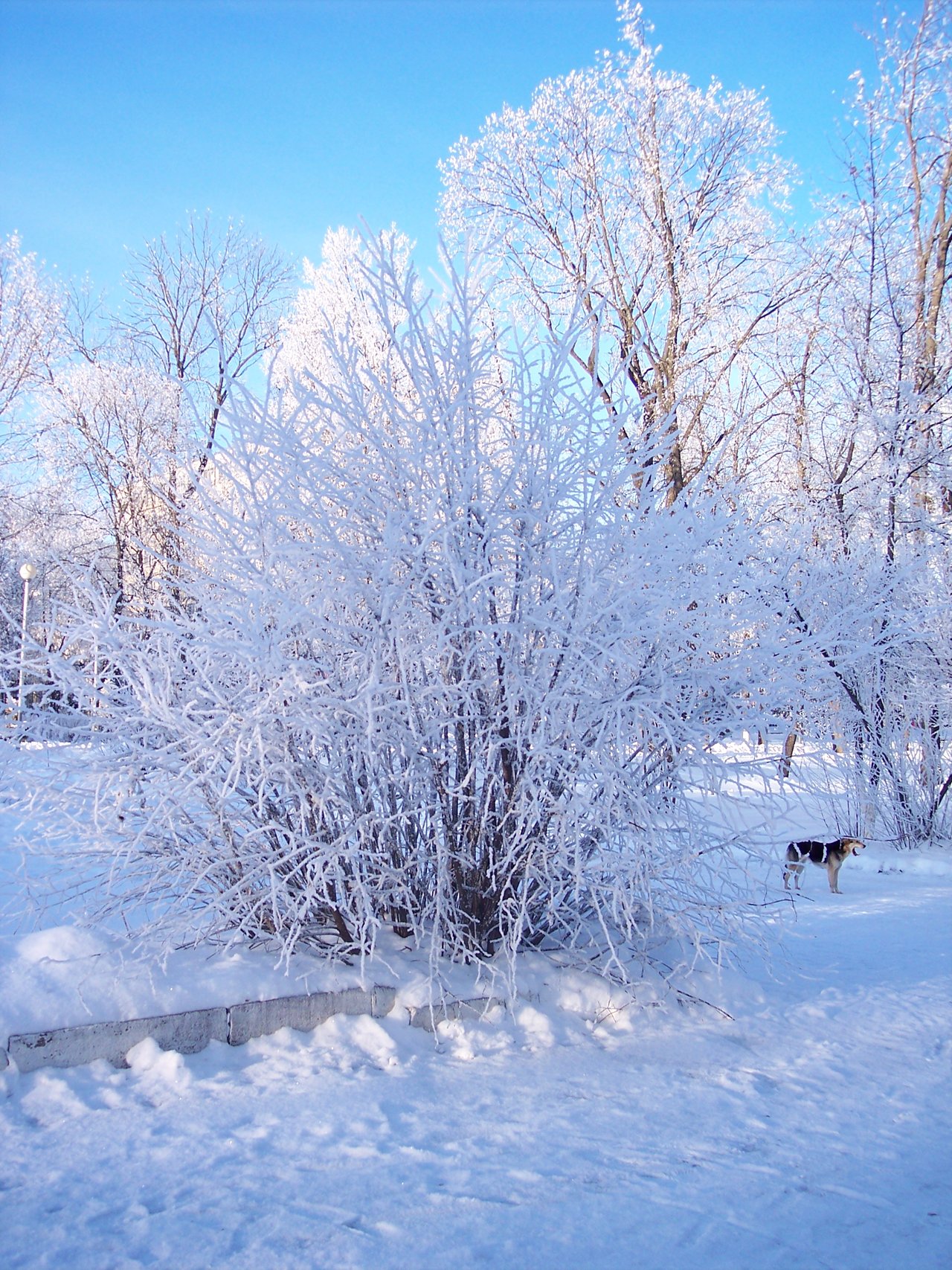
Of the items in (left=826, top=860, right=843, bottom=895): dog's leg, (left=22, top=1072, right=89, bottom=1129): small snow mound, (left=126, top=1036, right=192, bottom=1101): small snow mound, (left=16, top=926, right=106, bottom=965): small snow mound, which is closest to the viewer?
(left=22, top=1072, right=89, bottom=1129): small snow mound

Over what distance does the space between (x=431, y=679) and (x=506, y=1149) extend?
1.79m

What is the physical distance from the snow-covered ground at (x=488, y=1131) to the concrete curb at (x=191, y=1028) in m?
0.04

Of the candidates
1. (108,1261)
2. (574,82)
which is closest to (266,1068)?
(108,1261)

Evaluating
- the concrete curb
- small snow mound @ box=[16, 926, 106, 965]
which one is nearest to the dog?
the concrete curb

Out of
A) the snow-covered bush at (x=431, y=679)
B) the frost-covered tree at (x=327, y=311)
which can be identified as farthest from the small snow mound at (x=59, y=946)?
the frost-covered tree at (x=327, y=311)

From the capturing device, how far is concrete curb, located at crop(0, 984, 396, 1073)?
3061 millimetres

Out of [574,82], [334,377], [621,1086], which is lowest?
[621,1086]

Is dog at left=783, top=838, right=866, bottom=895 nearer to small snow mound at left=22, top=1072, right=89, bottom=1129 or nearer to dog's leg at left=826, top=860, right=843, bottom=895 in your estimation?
dog's leg at left=826, top=860, right=843, bottom=895

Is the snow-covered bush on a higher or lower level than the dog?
higher

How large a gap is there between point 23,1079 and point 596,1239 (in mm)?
1992

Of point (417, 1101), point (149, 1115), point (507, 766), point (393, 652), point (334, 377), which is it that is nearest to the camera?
point (149, 1115)

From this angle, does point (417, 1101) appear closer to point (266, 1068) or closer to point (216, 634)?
point (266, 1068)

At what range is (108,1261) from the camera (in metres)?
2.15

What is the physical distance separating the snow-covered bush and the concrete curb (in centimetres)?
26
